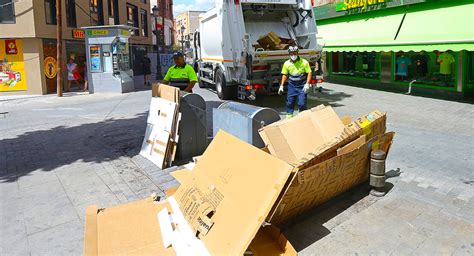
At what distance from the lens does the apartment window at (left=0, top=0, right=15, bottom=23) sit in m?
16.0

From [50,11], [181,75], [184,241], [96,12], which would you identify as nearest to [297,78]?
[181,75]

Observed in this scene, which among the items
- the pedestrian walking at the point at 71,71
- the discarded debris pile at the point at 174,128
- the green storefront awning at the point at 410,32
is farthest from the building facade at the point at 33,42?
the discarded debris pile at the point at 174,128

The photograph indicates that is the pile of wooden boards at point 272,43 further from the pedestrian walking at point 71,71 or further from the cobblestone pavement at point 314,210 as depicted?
the pedestrian walking at point 71,71

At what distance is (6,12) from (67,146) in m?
12.2

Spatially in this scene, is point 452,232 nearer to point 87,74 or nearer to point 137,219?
point 137,219

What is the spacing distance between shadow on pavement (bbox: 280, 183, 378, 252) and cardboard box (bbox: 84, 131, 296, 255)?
41 cm

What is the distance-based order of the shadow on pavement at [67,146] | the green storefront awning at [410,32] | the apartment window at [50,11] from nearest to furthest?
the shadow on pavement at [67,146] → the green storefront awning at [410,32] → the apartment window at [50,11]

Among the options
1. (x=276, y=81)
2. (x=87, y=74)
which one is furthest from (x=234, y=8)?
(x=87, y=74)

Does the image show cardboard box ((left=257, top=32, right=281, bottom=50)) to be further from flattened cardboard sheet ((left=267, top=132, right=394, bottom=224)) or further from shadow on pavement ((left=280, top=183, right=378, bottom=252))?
shadow on pavement ((left=280, top=183, right=378, bottom=252))

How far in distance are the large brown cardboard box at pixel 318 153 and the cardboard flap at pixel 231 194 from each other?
0.49 ft

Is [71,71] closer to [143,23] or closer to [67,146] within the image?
[67,146]

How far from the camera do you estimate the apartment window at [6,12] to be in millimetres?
16031

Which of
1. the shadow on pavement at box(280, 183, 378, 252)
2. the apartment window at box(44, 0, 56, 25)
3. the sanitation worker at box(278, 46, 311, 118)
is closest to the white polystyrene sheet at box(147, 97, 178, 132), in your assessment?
the shadow on pavement at box(280, 183, 378, 252)

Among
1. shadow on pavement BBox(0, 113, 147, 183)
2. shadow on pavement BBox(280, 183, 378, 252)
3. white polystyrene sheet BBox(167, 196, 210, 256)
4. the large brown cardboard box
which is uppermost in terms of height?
the large brown cardboard box
